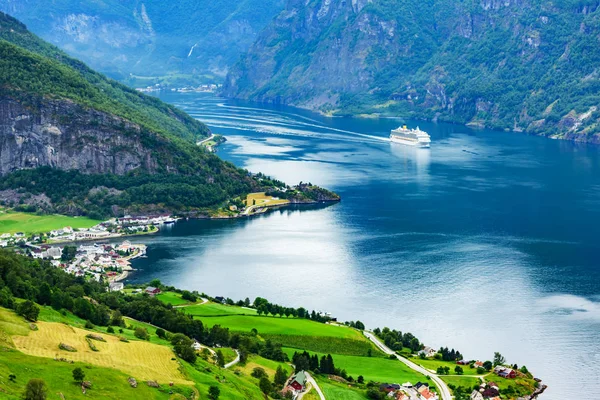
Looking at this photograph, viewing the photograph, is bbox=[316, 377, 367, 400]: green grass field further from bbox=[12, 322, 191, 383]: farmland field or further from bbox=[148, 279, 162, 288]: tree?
bbox=[148, 279, 162, 288]: tree

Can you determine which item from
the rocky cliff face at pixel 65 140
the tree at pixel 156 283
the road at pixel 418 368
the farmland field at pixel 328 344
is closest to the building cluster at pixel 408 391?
the road at pixel 418 368

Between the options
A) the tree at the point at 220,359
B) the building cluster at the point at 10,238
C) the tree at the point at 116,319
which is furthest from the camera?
the building cluster at the point at 10,238

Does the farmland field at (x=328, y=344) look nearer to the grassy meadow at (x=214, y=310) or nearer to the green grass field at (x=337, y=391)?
the grassy meadow at (x=214, y=310)

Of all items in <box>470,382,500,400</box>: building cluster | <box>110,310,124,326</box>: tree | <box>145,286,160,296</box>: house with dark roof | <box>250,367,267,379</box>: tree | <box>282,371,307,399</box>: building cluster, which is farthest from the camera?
<box>145,286,160,296</box>: house with dark roof

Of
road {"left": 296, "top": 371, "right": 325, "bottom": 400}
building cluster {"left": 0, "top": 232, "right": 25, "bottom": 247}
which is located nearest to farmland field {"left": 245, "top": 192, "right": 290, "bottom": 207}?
building cluster {"left": 0, "top": 232, "right": 25, "bottom": 247}

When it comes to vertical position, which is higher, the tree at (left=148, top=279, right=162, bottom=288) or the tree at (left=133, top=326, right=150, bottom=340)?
the tree at (left=148, top=279, right=162, bottom=288)

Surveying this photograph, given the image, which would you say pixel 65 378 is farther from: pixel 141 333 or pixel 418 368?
pixel 418 368

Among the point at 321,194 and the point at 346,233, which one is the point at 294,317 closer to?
the point at 346,233
